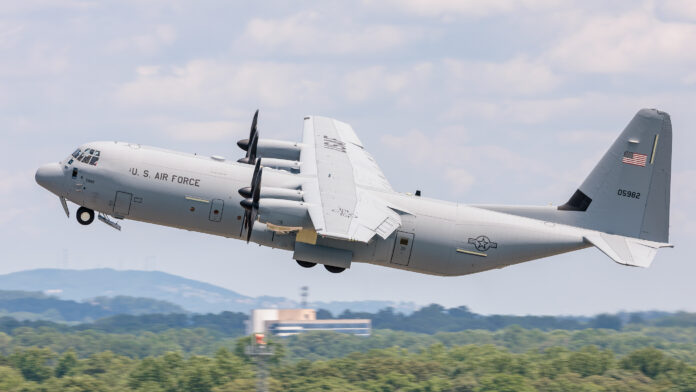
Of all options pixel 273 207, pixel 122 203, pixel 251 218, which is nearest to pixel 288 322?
pixel 122 203

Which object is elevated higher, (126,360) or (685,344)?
(685,344)

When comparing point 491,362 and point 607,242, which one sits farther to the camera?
point 491,362

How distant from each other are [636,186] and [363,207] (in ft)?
41.5

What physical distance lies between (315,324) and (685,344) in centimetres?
7468

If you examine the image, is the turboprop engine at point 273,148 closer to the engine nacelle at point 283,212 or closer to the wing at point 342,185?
the wing at point 342,185

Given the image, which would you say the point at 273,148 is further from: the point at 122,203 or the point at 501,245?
the point at 501,245

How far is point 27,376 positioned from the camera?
331ft

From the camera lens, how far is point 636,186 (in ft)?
122

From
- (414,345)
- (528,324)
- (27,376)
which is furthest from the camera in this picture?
(528,324)

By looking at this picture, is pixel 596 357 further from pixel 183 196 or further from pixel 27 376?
pixel 183 196

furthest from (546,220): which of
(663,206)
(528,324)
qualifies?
(528,324)

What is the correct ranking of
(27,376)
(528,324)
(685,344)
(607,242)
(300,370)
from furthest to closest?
(528,324)
(685,344)
(27,376)
(300,370)
(607,242)

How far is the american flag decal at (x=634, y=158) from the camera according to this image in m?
36.9

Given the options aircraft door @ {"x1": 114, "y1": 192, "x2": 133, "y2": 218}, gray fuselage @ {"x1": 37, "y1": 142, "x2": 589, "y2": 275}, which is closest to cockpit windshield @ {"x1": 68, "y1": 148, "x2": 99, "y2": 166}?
gray fuselage @ {"x1": 37, "y1": 142, "x2": 589, "y2": 275}
